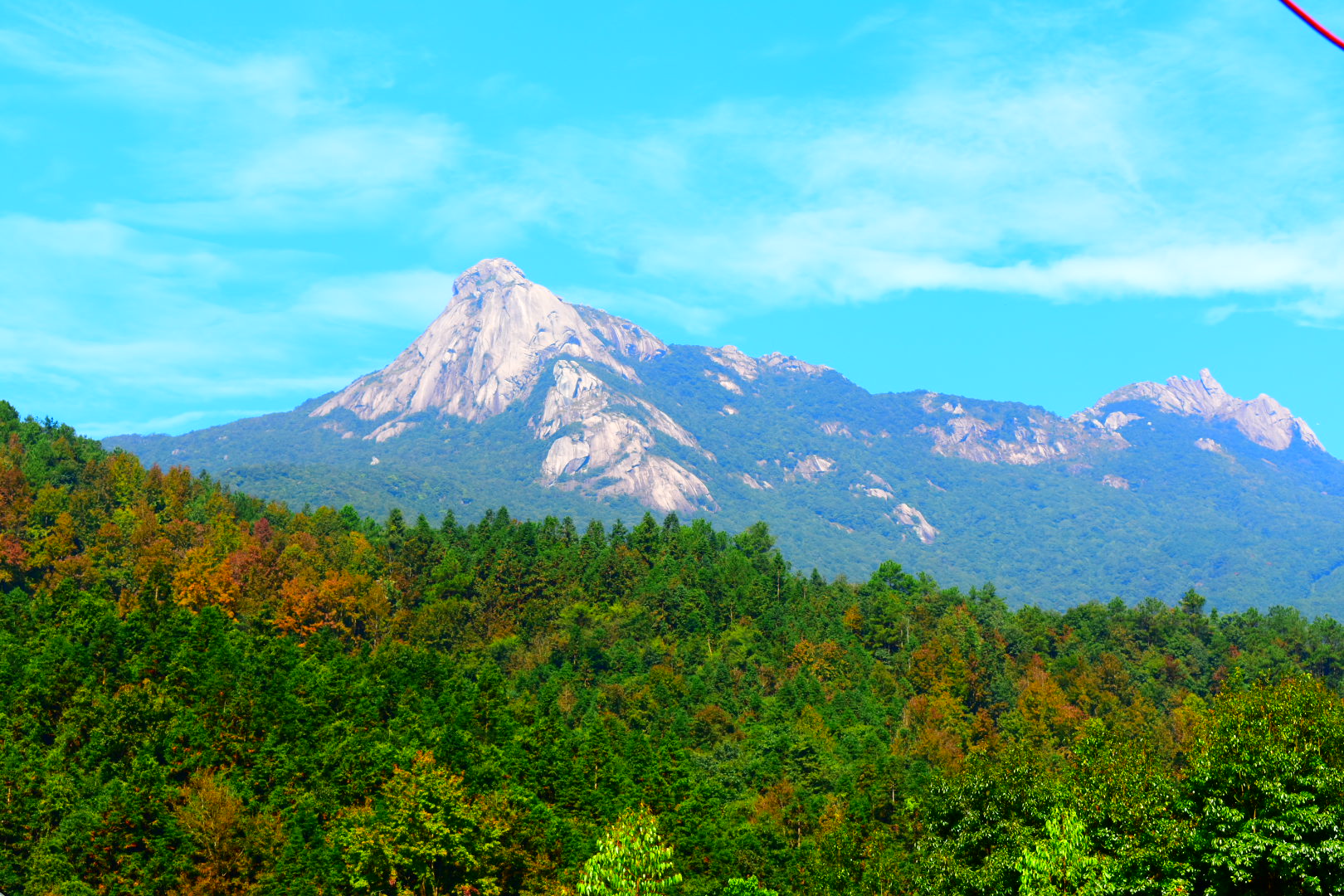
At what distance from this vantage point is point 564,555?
595ft

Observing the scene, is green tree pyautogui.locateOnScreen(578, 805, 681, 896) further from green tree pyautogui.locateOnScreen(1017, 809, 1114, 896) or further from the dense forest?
green tree pyautogui.locateOnScreen(1017, 809, 1114, 896)

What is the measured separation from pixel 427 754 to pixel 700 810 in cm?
2308

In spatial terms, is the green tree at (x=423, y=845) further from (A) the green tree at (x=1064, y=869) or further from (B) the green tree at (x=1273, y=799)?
(B) the green tree at (x=1273, y=799)

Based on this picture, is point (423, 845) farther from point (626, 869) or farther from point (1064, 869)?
point (1064, 869)

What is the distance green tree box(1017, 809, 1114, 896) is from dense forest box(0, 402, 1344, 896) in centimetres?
20

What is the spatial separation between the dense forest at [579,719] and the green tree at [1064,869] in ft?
0.65

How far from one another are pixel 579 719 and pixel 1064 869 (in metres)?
88.6

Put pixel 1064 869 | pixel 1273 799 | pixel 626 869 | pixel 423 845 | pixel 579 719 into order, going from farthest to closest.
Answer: pixel 579 719, pixel 423 845, pixel 1064 869, pixel 626 869, pixel 1273 799

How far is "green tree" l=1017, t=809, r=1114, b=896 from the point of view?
140 feet

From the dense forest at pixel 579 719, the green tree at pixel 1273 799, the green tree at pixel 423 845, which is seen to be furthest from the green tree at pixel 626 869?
the green tree at pixel 423 845

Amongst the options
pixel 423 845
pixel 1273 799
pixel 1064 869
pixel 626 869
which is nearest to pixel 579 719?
pixel 423 845

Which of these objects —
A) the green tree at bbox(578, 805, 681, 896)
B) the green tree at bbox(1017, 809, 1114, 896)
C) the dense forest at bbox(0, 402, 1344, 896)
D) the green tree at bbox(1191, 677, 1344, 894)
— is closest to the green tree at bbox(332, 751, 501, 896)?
the dense forest at bbox(0, 402, 1344, 896)

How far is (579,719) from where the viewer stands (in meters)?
127

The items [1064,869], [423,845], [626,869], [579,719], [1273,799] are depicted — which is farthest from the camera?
[579,719]
